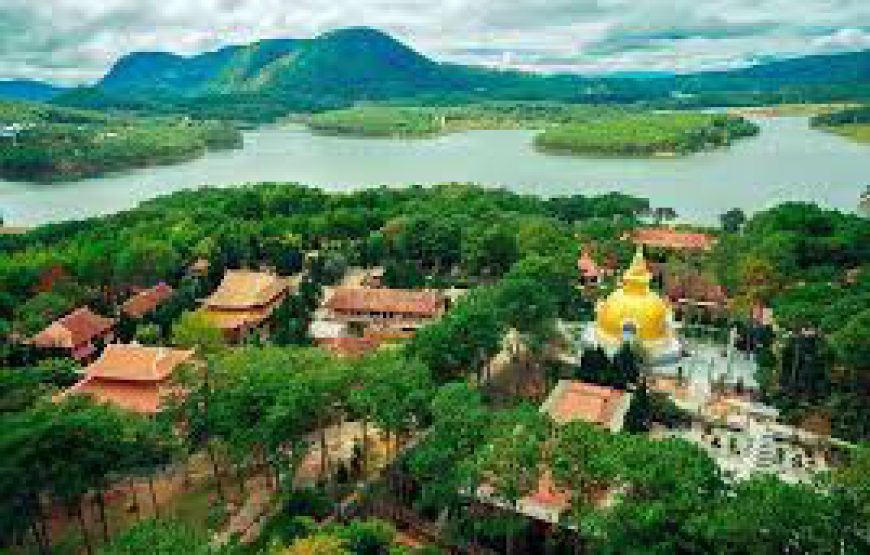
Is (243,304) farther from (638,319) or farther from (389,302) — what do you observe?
(638,319)

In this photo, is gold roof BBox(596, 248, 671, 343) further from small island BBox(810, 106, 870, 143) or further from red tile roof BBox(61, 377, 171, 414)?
small island BBox(810, 106, 870, 143)

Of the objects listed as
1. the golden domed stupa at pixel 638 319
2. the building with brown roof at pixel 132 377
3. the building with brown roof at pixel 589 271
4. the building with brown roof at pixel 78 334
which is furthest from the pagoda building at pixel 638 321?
the building with brown roof at pixel 78 334

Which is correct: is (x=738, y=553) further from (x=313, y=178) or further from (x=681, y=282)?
(x=313, y=178)

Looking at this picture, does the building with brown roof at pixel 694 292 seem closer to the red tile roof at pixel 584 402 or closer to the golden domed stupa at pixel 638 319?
the golden domed stupa at pixel 638 319

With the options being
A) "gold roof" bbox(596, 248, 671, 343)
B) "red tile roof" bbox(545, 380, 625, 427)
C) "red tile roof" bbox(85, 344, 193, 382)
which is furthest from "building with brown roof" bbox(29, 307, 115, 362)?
"gold roof" bbox(596, 248, 671, 343)

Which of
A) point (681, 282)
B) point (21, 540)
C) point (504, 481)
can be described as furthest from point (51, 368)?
point (681, 282)
